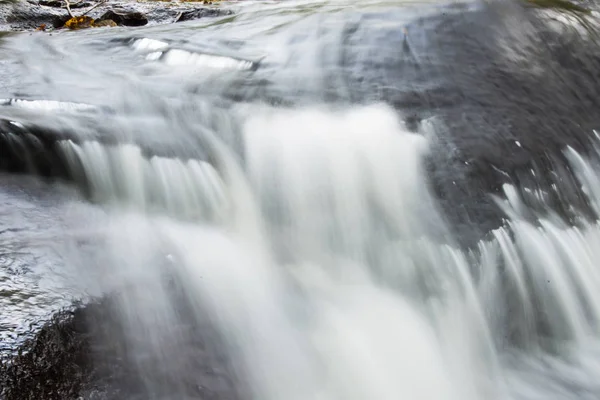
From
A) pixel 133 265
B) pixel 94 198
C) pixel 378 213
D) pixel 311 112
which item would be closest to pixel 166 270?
pixel 133 265

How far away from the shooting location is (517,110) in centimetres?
358

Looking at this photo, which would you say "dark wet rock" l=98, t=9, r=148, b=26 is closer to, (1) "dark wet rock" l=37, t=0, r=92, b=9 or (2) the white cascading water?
(1) "dark wet rock" l=37, t=0, r=92, b=9

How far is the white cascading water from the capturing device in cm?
240

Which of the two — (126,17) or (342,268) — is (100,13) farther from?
(342,268)

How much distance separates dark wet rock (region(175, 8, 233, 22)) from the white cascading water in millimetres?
2776

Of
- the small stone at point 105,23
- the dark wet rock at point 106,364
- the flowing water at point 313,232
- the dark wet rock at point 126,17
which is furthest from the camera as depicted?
the dark wet rock at point 126,17

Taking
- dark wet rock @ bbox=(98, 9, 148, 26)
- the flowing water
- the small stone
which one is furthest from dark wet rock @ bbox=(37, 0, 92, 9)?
the flowing water

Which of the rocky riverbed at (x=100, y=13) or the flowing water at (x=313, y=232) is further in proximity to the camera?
the rocky riverbed at (x=100, y=13)

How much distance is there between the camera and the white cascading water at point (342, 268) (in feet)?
7.88

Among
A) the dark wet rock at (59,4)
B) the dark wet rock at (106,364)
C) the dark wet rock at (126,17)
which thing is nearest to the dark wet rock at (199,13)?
the dark wet rock at (126,17)

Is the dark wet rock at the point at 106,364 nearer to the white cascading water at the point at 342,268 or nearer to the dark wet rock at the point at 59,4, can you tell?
the white cascading water at the point at 342,268

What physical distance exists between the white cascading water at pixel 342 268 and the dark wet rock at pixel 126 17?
2961 millimetres

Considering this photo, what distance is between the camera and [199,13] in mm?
5758

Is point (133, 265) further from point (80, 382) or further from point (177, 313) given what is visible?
point (80, 382)
